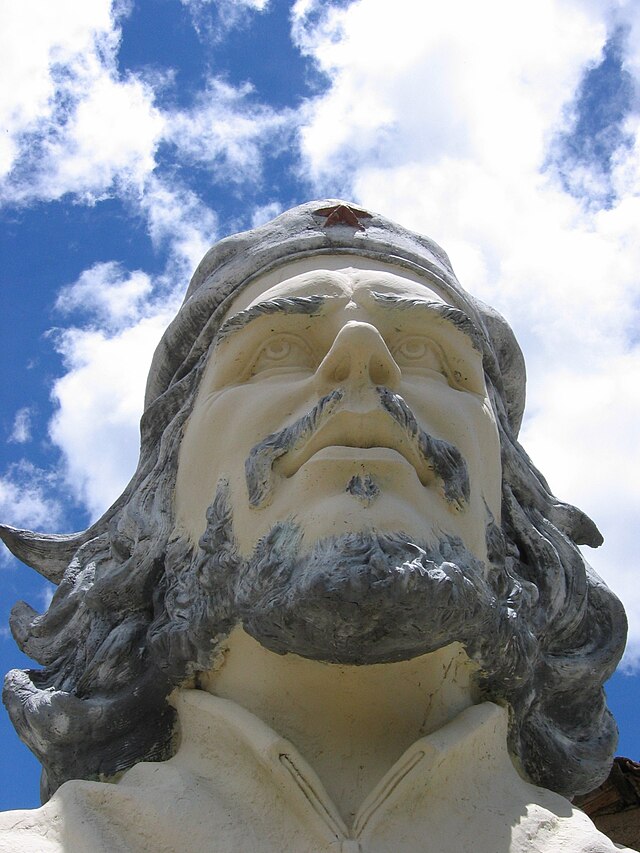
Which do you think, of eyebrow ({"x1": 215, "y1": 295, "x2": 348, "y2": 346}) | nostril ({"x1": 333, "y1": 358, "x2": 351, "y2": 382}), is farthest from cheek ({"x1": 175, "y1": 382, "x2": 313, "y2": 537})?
eyebrow ({"x1": 215, "y1": 295, "x2": 348, "y2": 346})

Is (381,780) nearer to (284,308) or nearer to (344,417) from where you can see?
(344,417)

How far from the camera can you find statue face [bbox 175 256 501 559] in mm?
3207

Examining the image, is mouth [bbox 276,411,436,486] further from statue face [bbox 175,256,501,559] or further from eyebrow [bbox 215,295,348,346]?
eyebrow [bbox 215,295,348,346]

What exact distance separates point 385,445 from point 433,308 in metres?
0.76

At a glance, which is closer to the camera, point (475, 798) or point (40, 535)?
point (475, 798)

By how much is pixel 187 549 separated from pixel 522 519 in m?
1.32

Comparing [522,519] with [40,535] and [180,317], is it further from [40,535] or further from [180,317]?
[40,535]

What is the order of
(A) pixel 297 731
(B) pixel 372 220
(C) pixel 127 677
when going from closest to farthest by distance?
(A) pixel 297 731, (C) pixel 127 677, (B) pixel 372 220

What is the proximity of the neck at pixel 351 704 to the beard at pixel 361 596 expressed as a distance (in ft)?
0.42

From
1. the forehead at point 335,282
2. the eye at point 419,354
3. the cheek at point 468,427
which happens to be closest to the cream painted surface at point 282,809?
the cheek at point 468,427

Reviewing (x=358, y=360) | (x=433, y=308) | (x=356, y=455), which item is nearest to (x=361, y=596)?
(x=356, y=455)

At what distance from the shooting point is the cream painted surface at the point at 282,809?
2.88 meters

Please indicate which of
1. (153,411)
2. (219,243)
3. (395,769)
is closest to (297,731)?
(395,769)

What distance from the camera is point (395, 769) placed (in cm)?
303
